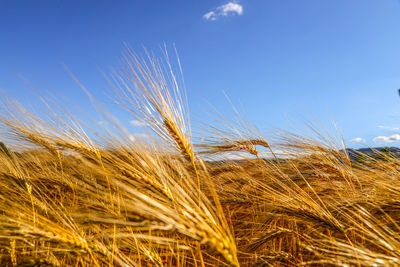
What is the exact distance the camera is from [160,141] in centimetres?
138

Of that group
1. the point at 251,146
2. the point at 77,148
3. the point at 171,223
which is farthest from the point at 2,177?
the point at 251,146

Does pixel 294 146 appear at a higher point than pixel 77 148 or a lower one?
lower

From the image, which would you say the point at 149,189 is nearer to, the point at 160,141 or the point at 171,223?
the point at 171,223

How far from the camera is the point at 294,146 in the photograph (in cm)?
209

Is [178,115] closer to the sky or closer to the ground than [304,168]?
closer to the sky

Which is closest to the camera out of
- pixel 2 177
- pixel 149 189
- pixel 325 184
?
→ pixel 149 189

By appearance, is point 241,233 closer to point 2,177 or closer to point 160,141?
point 160,141

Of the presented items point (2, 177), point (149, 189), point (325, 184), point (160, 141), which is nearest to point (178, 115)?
point (160, 141)

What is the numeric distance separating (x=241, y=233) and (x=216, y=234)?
0.92 metres

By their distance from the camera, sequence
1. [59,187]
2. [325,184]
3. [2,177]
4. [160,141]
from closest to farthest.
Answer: [160,141]
[2,177]
[59,187]
[325,184]

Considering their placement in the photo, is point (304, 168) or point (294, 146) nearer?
point (294, 146)

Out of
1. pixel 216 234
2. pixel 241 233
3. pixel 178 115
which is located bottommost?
pixel 241 233

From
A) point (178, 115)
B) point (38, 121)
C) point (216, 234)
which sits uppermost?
point (38, 121)

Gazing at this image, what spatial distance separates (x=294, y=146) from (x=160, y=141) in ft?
4.05
